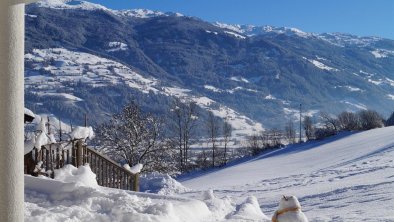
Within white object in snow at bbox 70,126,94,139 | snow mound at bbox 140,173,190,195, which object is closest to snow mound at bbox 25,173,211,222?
white object in snow at bbox 70,126,94,139

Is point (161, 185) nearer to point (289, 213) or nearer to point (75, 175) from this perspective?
point (75, 175)

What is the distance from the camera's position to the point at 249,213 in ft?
37.8

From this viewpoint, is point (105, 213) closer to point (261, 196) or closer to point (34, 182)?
point (34, 182)

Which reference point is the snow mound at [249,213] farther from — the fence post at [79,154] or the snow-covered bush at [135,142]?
the snow-covered bush at [135,142]

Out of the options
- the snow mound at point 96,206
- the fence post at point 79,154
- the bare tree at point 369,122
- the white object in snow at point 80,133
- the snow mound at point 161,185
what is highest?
the bare tree at point 369,122

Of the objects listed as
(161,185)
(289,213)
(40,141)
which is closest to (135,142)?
(161,185)

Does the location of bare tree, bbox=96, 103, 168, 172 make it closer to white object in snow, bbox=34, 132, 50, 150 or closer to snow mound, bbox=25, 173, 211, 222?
white object in snow, bbox=34, 132, 50, 150

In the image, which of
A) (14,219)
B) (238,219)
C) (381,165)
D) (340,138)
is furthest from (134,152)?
(14,219)

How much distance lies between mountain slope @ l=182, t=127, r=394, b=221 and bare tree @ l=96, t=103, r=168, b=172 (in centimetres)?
764

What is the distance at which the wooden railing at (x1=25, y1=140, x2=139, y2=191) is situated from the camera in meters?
13.5

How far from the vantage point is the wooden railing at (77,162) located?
13461 mm

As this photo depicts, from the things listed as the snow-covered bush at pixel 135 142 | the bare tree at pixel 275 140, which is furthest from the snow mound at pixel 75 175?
the bare tree at pixel 275 140

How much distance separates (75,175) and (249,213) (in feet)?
14.3

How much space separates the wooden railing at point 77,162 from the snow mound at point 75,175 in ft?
1.05
